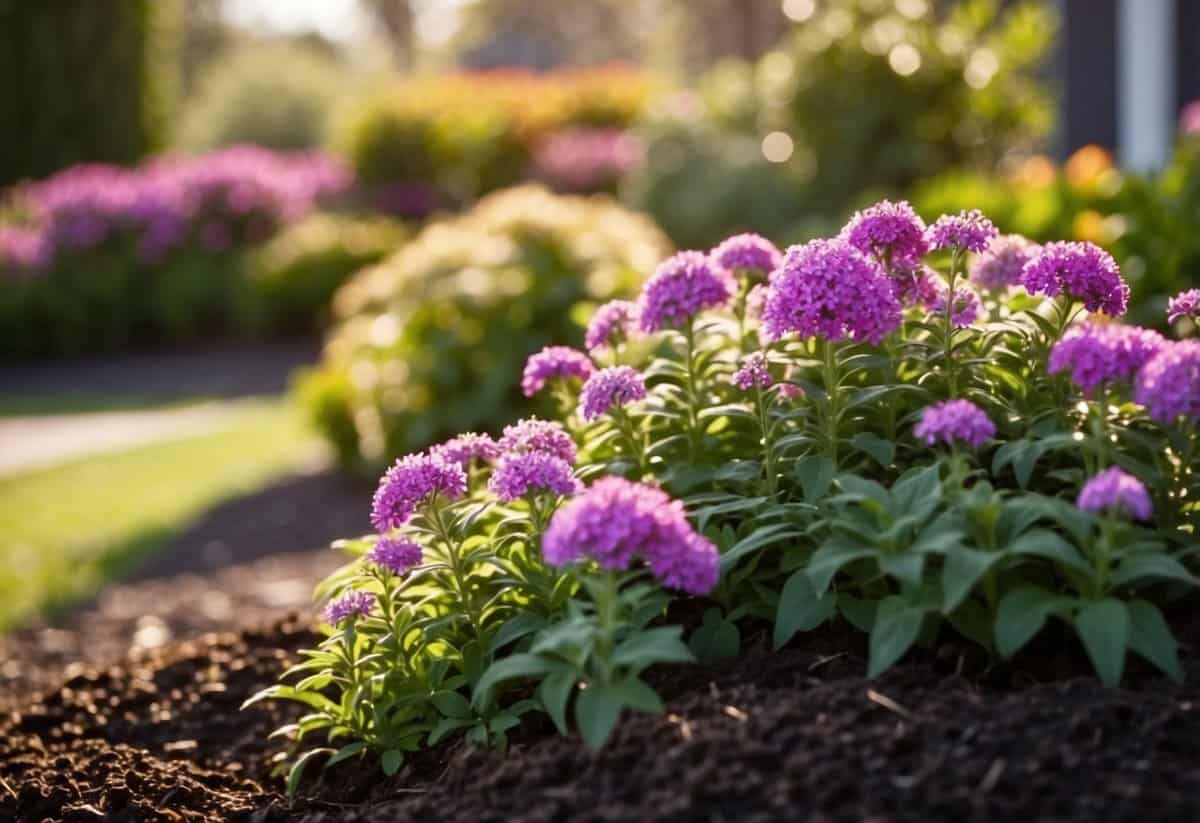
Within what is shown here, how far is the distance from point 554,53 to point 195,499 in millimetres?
62006

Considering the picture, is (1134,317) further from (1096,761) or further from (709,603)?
(1096,761)

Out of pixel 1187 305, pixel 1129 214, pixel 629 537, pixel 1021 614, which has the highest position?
pixel 1129 214

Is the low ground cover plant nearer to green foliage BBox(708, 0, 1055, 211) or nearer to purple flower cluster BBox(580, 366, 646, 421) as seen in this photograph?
purple flower cluster BBox(580, 366, 646, 421)

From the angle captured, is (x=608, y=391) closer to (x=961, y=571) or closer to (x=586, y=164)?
(x=961, y=571)

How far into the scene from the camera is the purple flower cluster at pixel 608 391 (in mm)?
2582

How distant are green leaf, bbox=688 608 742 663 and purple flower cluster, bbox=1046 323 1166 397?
76 cm

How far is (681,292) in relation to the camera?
268 cm

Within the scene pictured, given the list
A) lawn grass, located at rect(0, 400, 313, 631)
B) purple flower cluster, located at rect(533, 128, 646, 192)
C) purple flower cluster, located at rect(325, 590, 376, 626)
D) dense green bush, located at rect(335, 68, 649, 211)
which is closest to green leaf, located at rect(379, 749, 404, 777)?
purple flower cluster, located at rect(325, 590, 376, 626)

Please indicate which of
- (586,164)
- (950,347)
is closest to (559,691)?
(950,347)

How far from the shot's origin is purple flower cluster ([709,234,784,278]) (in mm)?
2980

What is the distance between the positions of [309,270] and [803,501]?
465 inches

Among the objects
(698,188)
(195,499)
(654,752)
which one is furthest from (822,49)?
(654,752)

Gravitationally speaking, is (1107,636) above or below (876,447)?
below

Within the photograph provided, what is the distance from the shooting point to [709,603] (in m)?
2.76
